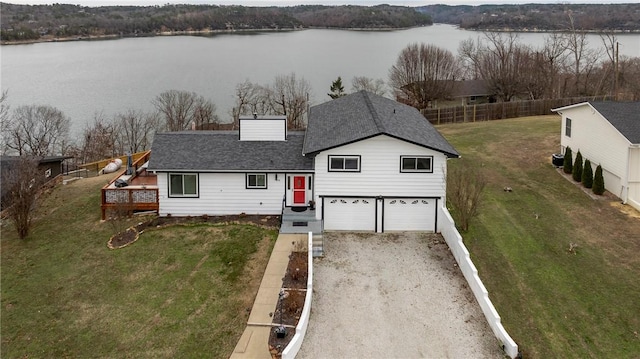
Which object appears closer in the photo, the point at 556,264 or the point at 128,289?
the point at 128,289

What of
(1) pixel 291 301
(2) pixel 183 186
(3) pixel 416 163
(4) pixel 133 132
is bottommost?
(1) pixel 291 301

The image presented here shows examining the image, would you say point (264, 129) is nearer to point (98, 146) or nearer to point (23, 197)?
point (23, 197)

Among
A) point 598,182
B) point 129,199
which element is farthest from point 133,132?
point 598,182

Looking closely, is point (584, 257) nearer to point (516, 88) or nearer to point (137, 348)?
point (137, 348)

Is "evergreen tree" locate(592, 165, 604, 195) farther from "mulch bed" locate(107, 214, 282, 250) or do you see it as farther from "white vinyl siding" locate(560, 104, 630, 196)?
"mulch bed" locate(107, 214, 282, 250)

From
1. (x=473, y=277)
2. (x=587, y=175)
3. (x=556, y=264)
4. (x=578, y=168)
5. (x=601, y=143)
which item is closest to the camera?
(x=473, y=277)

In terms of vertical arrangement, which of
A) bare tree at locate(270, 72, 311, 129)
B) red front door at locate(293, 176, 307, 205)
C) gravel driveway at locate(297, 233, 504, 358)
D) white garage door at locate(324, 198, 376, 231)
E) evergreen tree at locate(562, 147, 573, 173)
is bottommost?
gravel driveway at locate(297, 233, 504, 358)

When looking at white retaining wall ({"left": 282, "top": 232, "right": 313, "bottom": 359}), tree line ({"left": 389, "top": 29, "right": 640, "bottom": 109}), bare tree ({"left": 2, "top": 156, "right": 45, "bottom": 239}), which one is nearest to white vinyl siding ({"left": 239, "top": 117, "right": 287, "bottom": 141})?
white retaining wall ({"left": 282, "top": 232, "right": 313, "bottom": 359})
